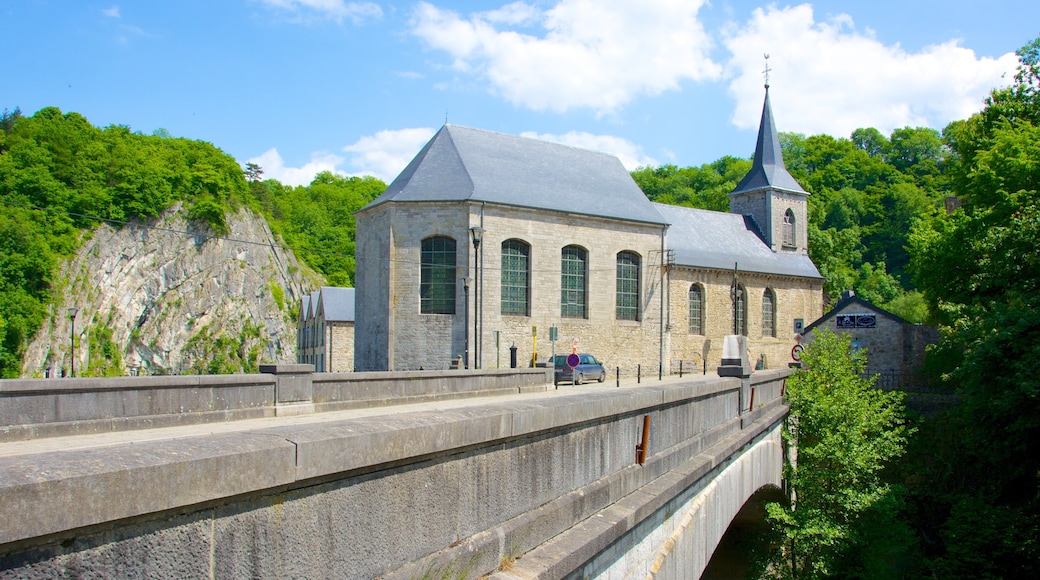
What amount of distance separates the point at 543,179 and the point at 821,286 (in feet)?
83.1

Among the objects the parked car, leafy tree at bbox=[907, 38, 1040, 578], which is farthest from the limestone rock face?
leafy tree at bbox=[907, 38, 1040, 578]

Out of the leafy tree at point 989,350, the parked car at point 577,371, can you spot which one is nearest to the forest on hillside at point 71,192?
the parked car at point 577,371

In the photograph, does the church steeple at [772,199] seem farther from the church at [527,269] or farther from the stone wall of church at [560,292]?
the stone wall of church at [560,292]

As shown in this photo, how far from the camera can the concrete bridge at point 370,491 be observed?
2246mm

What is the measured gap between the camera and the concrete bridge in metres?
2.25

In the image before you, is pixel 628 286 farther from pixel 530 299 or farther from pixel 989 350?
pixel 989 350

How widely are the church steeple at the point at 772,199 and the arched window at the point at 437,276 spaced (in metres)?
27.5

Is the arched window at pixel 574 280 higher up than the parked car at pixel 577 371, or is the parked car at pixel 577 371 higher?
the arched window at pixel 574 280

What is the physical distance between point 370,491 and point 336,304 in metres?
54.5

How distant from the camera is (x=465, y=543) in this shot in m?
3.94

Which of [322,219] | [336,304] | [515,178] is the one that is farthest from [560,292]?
[322,219]

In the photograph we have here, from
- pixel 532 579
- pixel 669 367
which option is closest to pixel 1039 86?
pixel 669 367

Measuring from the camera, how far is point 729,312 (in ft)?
156

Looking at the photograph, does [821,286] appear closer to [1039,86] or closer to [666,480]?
[1039,86]
